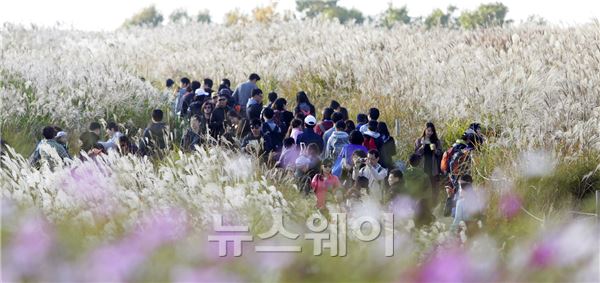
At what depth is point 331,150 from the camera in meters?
12.3

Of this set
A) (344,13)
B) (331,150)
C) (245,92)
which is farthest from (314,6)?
(331,150)

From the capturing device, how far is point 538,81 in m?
15.5

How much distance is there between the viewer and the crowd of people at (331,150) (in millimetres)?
9648

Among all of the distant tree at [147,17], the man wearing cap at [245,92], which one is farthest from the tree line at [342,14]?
the man wearing cap at [245,92]

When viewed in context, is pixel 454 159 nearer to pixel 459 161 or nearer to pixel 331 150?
pixel 459 161

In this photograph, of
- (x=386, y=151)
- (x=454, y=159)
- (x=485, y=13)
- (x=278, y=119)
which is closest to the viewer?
(x=454, y=159)

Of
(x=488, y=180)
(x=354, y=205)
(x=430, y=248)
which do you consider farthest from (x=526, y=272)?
(x=488, y=180)

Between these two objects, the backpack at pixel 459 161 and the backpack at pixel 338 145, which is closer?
the backpack at pixel 459 161

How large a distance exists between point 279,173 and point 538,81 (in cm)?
650

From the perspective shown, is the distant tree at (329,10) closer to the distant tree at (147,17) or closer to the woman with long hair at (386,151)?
the distant tree at (147,17)

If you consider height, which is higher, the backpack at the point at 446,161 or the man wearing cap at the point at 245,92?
the backpack at the point at 446,161

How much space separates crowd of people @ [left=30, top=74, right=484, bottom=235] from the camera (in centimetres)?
965

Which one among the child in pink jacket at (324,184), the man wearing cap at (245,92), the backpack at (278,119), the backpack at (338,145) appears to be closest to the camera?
the child in pink jacket at (324,184)

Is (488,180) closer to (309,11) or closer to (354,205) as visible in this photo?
(354,205)
